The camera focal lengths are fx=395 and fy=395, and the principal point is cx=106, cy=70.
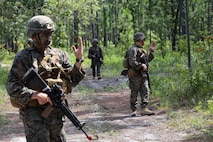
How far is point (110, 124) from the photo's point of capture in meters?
8.81

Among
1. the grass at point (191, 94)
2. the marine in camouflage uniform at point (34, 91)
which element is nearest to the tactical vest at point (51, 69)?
the marine in camouflage uniform at point (34, 91)

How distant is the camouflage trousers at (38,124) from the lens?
409 cm

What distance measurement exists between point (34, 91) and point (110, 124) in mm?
4954

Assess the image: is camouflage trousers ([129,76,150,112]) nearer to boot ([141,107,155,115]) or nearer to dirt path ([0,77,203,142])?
boot ([141,107,155,115])

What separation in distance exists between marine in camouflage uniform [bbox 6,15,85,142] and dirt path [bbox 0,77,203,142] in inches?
129

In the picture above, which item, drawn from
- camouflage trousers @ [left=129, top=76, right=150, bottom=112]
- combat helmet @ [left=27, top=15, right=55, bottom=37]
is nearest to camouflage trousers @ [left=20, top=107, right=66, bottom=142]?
combat helmet @ [left=27, top=15, right=55, bottom=37]

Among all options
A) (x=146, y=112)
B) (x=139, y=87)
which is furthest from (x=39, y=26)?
(x=146, y=112)

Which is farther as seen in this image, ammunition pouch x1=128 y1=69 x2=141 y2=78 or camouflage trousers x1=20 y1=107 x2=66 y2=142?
ammunition pouch x1=128 y1=69 x2=141 y2=78

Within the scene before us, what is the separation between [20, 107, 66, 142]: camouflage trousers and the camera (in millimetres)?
4086

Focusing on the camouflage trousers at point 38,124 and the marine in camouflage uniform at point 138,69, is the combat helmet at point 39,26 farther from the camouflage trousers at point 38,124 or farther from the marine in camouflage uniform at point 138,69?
the marine in camouflage uniform at point 138,69

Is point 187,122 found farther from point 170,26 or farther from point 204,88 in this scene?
point 170,26

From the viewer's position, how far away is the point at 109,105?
1198 centimetres

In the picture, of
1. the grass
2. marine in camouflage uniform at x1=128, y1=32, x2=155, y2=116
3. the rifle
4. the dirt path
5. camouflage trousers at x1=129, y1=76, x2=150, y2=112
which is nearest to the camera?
the rifle

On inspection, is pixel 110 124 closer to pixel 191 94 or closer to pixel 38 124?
pixel 191 94
